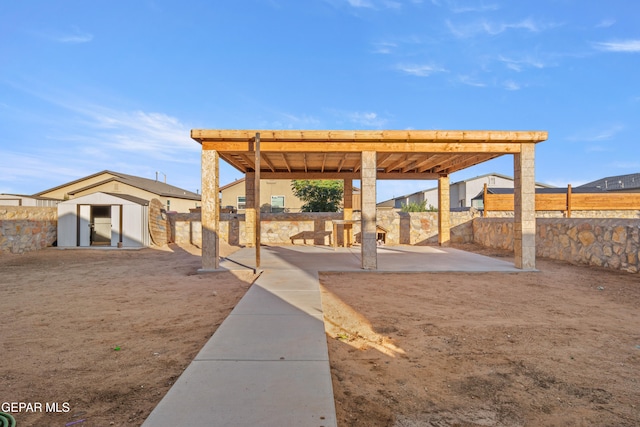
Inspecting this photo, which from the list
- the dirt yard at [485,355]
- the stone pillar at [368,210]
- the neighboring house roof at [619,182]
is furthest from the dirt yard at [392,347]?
the neighboring house roof at [619,182]

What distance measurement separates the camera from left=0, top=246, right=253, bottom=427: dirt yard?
2699 millimetres

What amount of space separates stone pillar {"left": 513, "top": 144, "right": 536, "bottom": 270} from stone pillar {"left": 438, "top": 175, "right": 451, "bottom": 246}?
6.40m

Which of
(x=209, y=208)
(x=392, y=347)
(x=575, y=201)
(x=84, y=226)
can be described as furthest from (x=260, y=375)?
(x=575, y=201)

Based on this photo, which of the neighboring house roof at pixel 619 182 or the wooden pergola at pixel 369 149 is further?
the neighboring house roof at pixel 619 182

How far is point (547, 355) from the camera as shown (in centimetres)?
364

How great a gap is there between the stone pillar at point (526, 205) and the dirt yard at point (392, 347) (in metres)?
1.34

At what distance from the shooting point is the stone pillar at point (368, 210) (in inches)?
344

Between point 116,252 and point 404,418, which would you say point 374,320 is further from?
point 116,252

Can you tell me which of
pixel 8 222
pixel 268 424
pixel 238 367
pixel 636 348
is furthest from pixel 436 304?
pixel 8 222

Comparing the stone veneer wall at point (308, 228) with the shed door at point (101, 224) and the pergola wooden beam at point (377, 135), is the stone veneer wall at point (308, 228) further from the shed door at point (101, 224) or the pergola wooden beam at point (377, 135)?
the pergola wooden beam at point (377, 135)

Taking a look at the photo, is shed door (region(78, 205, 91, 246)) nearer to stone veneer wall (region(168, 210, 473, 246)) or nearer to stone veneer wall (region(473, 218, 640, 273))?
stone veneer wall (region(168, 210, 473, 246))

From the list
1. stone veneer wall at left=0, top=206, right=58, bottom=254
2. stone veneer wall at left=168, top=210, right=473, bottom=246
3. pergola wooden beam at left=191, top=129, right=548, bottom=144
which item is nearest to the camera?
pergola wooden beam at left=191, top=129, right=548, bottom=144

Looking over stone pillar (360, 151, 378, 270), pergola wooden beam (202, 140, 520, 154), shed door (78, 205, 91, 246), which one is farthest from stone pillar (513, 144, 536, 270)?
shed door (78, 205, 91, 246)

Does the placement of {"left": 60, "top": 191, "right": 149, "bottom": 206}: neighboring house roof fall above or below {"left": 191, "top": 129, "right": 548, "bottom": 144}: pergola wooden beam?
below
